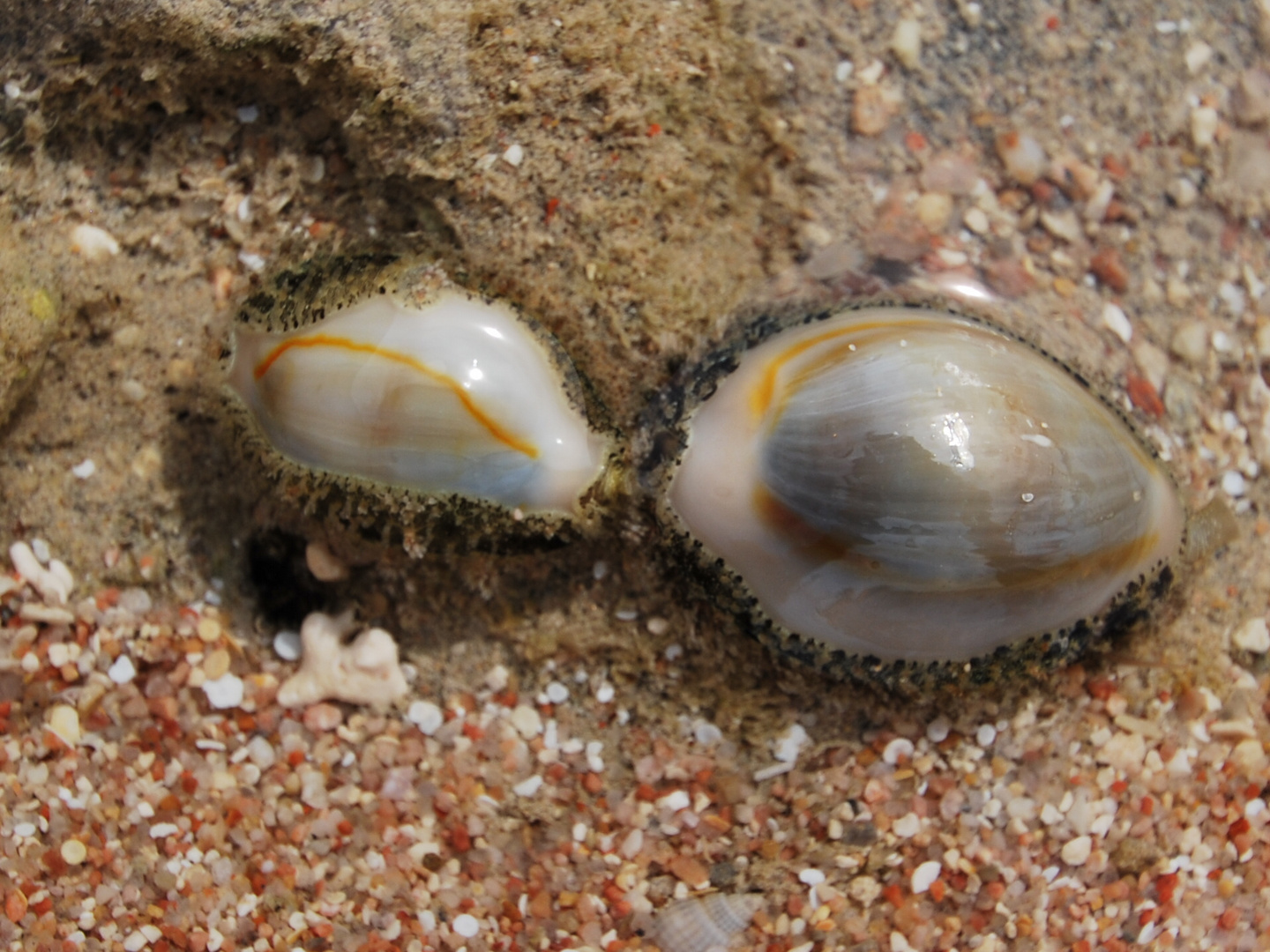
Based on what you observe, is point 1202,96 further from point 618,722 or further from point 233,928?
point 233,928

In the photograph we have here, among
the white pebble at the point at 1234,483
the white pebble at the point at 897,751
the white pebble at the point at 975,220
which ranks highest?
the white pebble at the point at 975,220

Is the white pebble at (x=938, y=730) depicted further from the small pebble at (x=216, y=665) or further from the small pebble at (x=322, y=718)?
the small pebble at (x=216, y=665)

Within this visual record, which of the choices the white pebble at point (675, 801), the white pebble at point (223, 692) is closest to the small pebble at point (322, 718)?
the white pebble at point (223, 692)

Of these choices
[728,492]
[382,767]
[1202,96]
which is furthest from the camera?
[1202,96]

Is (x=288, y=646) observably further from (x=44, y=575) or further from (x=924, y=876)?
(x=924, y=876)

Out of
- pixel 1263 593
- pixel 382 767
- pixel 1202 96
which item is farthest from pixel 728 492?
pixel 1202 96
